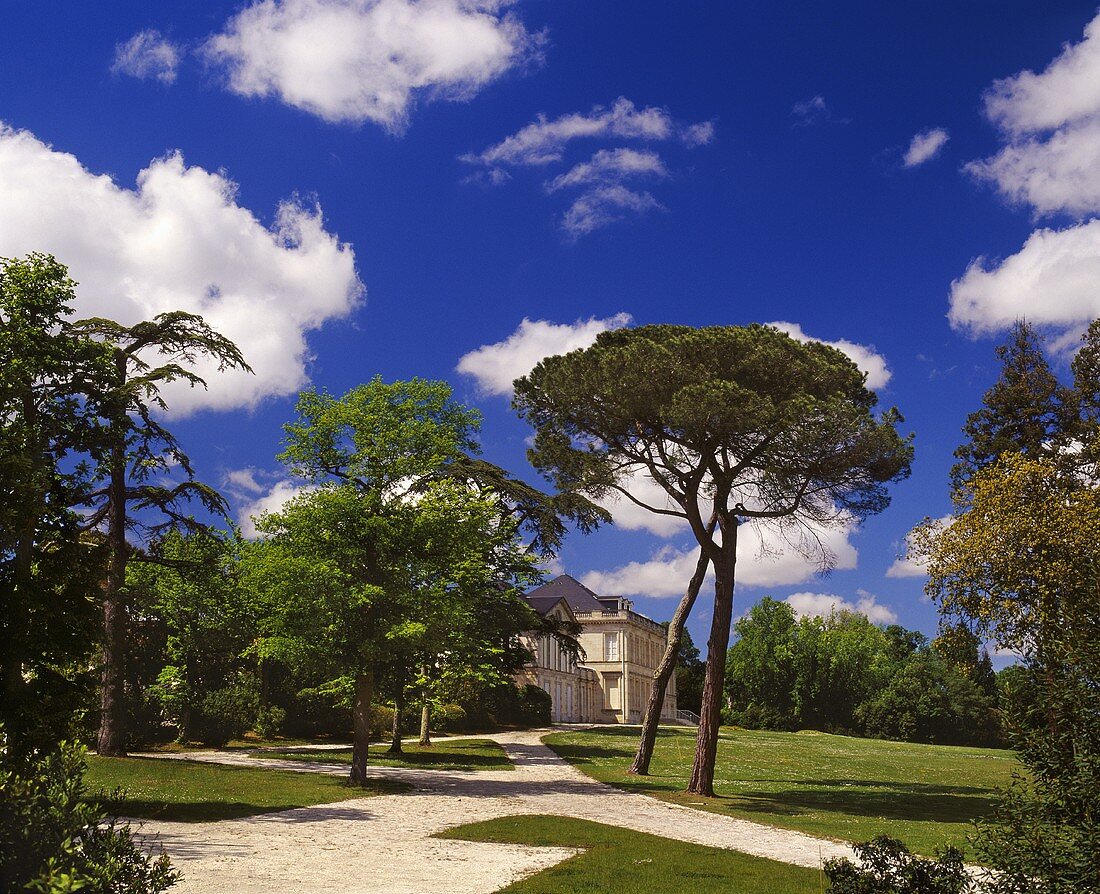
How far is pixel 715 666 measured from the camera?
28.5 meters

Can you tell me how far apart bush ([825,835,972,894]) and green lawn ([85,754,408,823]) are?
1406cm

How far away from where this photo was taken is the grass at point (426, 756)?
116ft

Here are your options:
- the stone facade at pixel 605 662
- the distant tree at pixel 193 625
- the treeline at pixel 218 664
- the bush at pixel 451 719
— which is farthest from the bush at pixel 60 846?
the stone facade at pixel 605 662

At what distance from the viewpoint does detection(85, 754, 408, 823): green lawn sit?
2033cm

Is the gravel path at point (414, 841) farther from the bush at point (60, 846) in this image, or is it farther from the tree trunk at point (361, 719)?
the bush at point (60, 846)

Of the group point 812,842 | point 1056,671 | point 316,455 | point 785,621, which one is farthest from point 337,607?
point 785,621

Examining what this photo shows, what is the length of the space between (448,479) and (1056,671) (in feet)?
75.1

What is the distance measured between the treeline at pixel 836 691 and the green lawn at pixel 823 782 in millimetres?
22202

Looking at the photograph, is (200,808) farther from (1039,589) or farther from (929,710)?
(929,710)

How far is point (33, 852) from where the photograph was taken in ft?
21.0

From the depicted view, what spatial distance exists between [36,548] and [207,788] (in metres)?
10.5

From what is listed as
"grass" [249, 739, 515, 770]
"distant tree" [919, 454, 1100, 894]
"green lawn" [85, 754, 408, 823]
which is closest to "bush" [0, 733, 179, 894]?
"distant tree" [919, 454, 1100, 894]

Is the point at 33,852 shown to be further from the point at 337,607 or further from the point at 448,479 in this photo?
the point at 448,479

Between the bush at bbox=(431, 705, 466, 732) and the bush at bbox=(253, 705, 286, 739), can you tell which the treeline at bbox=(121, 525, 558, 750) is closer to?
the bush at bbox=(253, 705, 286, 739)
